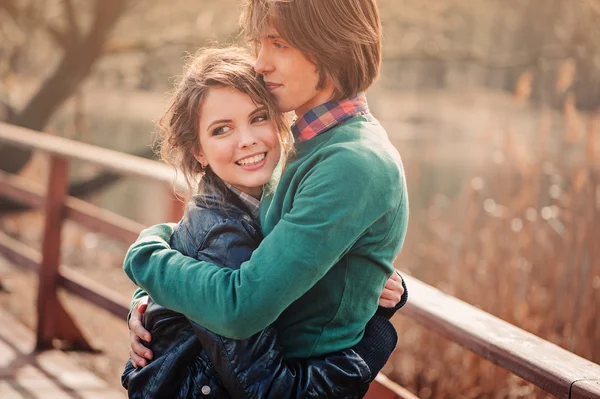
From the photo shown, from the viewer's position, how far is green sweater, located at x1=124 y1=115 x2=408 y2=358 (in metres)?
1.20

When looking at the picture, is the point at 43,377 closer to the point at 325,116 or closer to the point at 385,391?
the point at 385,391

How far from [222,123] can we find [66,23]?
5629 mm

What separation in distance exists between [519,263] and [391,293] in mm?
2063

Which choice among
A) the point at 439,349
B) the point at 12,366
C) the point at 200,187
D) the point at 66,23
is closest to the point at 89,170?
the point at 66,23

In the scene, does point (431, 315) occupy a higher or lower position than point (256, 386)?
lower

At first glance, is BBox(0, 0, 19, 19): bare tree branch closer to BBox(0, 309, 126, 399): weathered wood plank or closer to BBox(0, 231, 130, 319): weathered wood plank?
BBox(0, 231, 130, 319): weathered wood plank

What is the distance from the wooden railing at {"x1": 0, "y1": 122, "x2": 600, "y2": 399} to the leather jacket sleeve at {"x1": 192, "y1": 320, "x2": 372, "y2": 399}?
31cm

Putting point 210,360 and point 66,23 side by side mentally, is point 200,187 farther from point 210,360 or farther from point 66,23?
point 66,23

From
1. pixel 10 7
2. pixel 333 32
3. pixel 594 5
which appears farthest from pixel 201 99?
pixel 10 7

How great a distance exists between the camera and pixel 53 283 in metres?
3.71

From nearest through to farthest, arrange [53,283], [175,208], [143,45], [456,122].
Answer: [175,208] → [53,283] → [143,45] → [456,122]

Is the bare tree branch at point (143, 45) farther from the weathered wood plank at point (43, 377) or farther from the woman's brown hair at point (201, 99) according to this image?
the woman's brown hair at point (201, 99)

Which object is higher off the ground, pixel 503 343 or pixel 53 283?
pixel 503 343

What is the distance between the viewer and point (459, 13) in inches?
283
